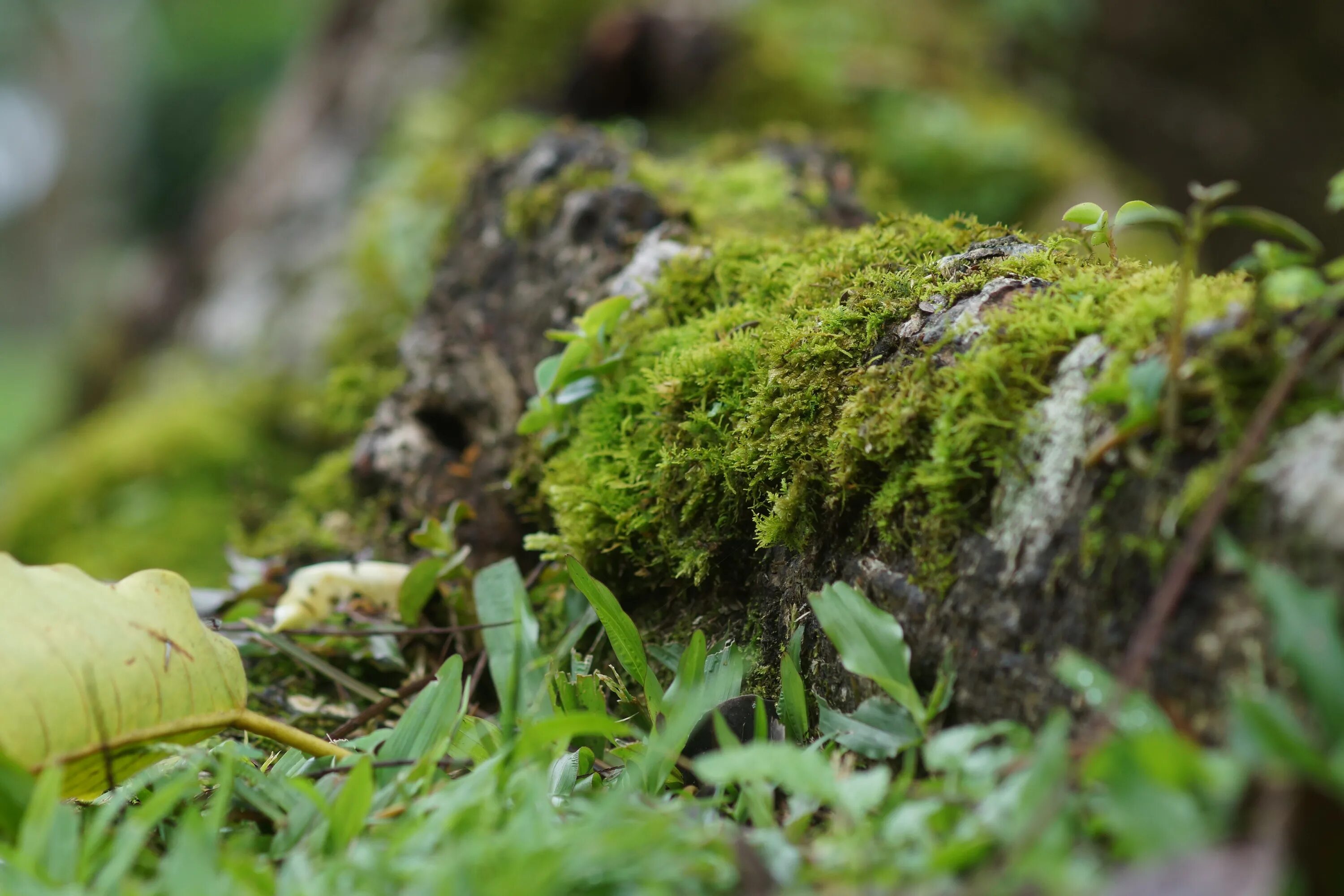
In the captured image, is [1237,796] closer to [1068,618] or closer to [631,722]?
[1068,618]

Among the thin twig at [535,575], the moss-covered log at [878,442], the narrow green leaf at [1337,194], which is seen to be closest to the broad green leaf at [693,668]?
the moss-covered log at [878,442]

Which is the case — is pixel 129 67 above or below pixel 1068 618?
above

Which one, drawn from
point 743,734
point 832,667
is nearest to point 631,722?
point 743,734

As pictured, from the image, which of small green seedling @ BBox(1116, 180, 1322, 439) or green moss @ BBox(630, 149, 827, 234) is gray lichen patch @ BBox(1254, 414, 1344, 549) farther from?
green moss @ BBox(630, 149, 827, 234)

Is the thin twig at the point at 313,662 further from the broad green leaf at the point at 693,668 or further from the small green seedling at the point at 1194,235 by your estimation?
the small green seedling at the point at 1194,235

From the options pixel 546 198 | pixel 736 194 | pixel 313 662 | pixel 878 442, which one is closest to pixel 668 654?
pixel 878 442

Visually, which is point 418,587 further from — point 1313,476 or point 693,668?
point 1313,476
